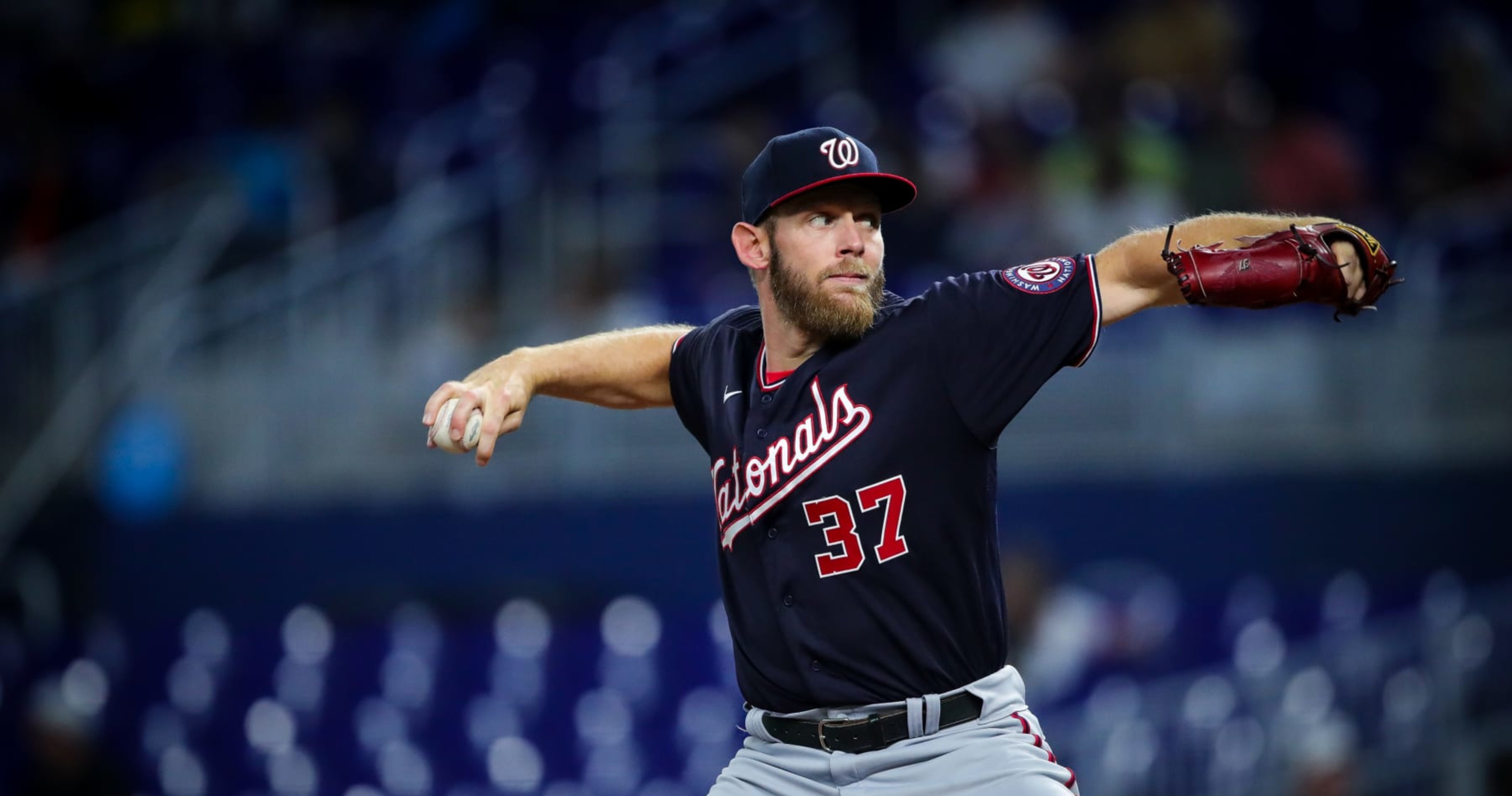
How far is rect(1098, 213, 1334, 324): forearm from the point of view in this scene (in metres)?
3.54

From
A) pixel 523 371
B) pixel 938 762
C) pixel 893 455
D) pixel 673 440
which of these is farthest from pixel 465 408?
pixel 673 440

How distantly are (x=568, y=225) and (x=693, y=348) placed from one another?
532 cm

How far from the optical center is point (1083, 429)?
870 cm

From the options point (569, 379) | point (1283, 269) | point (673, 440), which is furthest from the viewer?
point (673, 440)

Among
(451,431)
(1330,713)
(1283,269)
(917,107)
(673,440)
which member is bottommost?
(1330,713)

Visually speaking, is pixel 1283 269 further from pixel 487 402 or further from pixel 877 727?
pixel 487 402

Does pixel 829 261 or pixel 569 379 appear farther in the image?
pixel 569 379

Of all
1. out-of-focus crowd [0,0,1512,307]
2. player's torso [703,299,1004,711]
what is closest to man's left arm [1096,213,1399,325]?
player's torso [703,299,1004,711]

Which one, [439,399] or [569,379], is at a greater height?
[569,379]

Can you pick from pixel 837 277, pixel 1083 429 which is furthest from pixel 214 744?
pixel 837 277

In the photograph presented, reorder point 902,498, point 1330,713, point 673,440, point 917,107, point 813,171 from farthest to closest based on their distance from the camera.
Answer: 1. point 917,107
2. point 673,440
3. point 1330,713
4. point 813,171
5. point 902,498

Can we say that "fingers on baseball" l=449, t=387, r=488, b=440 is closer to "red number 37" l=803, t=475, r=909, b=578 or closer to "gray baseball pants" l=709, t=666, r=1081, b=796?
"red number 37" l=803, t=475, r=909, b=578

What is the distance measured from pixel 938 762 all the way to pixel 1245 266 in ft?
3.78

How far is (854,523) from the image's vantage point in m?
3.61
